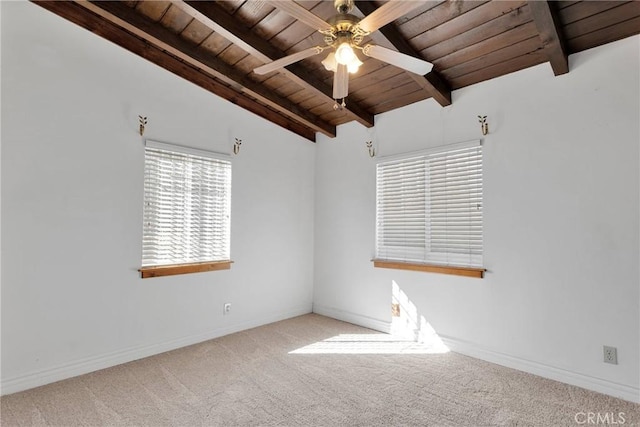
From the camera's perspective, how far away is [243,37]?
2.67m

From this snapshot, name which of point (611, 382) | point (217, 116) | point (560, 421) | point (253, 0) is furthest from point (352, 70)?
point (611, 382)

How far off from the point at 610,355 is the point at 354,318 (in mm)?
2348

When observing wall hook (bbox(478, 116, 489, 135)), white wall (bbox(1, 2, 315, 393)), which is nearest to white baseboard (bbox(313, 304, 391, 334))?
white wall (bbox(1, 2, 315, 393))

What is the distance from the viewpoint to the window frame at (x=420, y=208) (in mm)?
3100

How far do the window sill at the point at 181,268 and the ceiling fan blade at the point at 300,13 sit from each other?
2458 millimetres

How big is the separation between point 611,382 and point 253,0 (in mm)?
3735

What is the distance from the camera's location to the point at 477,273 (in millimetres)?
3012

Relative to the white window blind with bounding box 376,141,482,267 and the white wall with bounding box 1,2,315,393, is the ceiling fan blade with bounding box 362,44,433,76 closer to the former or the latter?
the white window blind with bounding box 376,141,482,267

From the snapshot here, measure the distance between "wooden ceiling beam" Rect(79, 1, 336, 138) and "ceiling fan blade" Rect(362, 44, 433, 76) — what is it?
5.69ft

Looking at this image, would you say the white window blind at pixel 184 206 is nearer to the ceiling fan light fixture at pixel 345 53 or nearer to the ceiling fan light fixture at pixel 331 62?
the ceiling fan light fixture at pixel 331 62

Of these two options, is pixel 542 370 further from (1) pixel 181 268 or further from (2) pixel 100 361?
(2) pixel 100 361

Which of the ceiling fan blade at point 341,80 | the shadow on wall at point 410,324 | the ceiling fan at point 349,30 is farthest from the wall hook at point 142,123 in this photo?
the shadow on wall at point 410,324

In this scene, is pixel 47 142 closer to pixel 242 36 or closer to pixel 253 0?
pixel 242 36

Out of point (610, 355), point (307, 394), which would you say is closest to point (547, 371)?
point (610, 355)
